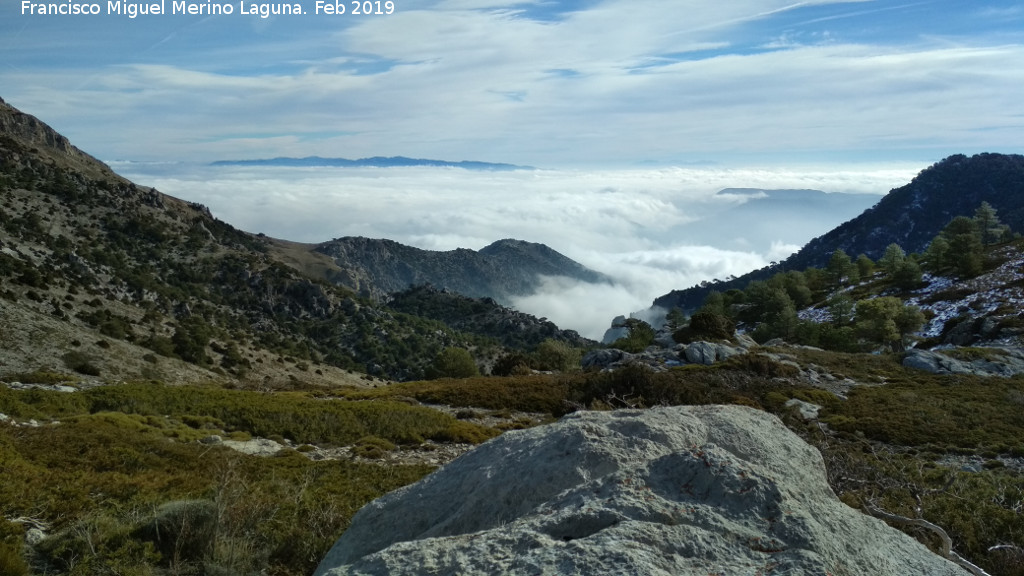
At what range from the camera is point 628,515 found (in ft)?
14.3

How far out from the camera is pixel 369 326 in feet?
337

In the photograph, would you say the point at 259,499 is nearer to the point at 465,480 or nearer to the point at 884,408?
the point at 465,480

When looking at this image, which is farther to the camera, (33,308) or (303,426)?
(33,308)

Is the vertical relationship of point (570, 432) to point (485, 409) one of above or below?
above

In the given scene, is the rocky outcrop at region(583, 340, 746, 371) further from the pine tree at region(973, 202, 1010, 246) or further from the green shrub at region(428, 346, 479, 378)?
the pine tree at region(973, 202, 1010, 246)

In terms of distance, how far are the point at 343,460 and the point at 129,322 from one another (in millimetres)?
49546

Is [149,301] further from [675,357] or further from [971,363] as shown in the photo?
[971,363]

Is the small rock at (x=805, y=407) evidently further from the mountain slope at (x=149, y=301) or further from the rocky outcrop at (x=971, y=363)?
the mountain slope at (x=149, y=301)

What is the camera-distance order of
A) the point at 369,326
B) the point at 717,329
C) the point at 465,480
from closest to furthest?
the point at 465,480 → the point at 717,329 → the point at 369,326

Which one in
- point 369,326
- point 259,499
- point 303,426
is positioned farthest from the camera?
point 369,326

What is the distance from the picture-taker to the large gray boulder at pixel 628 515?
3.94m

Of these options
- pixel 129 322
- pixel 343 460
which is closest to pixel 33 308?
pixel 129 322

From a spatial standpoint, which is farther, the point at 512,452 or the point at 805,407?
the point at 805,407

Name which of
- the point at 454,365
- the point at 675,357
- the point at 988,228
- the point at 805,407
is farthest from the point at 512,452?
the point at 988,228
